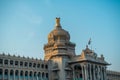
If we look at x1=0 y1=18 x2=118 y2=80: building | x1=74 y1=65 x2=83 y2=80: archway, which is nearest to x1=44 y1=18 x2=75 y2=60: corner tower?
x1=0 y1=18 x2=118 y2=80: building

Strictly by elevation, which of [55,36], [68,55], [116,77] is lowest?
[116,77]

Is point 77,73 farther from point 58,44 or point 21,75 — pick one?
point 21,75

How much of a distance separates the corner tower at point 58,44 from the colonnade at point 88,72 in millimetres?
5477

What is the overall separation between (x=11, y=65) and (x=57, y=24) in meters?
27.8

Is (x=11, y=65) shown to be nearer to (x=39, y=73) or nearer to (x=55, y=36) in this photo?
(x=39, y=73)

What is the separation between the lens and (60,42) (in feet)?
271

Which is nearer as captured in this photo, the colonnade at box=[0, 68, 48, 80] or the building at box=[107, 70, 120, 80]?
the colonnade at box=[0, 68, 48, 80]

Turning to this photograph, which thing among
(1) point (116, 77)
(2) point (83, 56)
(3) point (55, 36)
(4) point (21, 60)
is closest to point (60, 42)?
(3) point (55, 36)

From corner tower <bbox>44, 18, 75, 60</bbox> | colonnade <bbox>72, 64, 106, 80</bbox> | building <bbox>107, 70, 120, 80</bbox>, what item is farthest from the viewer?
building <bbox>107, 70, 120, 80</bbox>

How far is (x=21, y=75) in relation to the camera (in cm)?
6975

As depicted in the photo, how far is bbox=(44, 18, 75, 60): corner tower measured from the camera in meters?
80.2

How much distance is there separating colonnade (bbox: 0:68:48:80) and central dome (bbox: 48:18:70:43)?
44.3ft

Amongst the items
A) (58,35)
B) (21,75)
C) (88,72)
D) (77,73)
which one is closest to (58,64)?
(77,73)

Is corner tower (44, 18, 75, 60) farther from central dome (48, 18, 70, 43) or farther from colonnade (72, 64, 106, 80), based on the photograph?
colonnade (72, 64, 106, 80)
